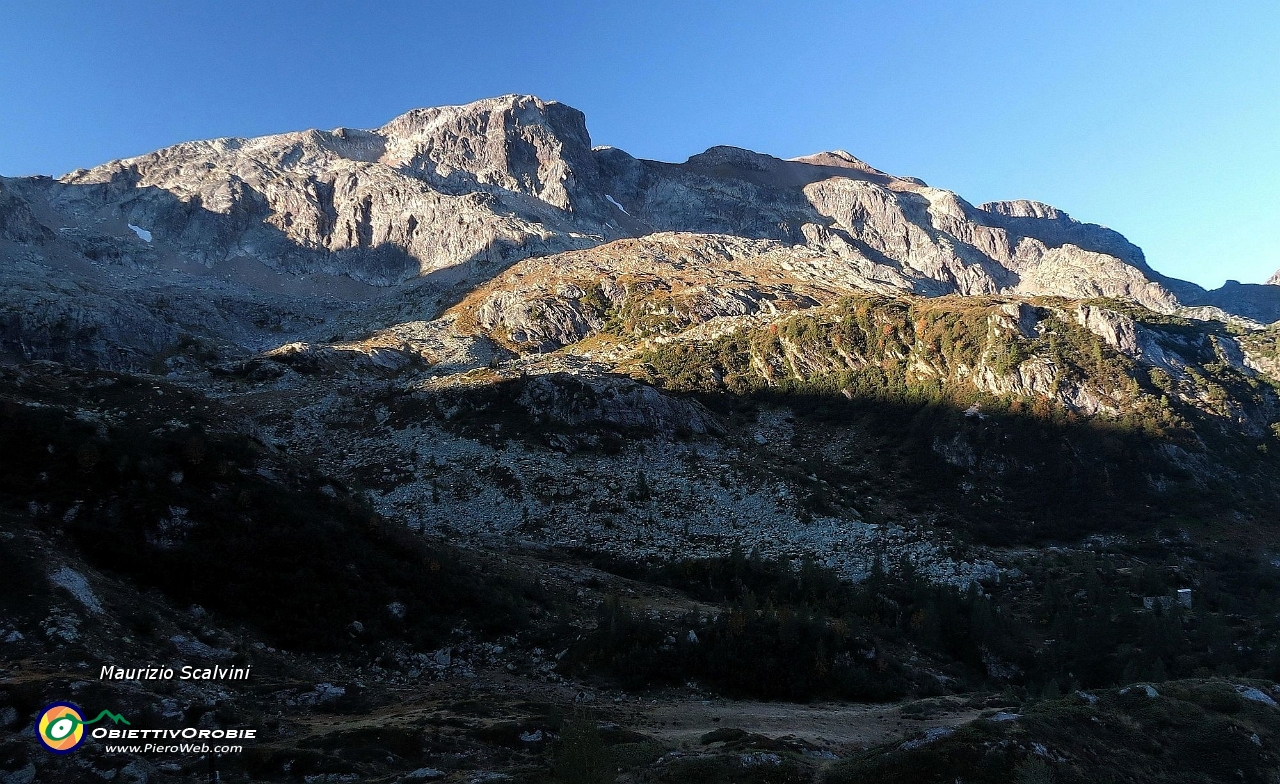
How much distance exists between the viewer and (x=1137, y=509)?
154 feet

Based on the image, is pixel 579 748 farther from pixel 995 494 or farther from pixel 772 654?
pixel 995 494

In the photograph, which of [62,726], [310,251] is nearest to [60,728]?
[62,726]

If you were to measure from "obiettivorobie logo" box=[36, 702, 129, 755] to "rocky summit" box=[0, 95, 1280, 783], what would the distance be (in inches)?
15.1

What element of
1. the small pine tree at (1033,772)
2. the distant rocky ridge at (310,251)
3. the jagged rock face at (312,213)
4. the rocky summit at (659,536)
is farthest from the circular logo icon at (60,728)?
the jagged rock face at (312,213)

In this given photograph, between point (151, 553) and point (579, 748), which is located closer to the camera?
point (579, 748)

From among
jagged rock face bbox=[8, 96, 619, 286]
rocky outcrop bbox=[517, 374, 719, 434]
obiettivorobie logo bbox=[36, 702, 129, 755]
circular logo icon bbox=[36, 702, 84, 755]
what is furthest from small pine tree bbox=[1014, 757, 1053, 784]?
jagged rock face bbox=[8, 96, 619, 286]

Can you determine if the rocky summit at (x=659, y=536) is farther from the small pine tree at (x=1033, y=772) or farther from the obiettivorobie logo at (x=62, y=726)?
the obiettivorobie logo at (x=62, y=726)

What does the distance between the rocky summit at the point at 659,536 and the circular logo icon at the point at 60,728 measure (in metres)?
0.38

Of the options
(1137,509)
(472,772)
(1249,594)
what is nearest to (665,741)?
(472,772)

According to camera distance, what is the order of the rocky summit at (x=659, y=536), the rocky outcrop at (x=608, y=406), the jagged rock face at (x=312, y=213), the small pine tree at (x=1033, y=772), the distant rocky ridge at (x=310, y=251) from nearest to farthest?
the small pine tree at (x=1033, y=772)
the rocky summit at (x=659, y=536)
the rocky outcrop at (x=608, y=406)
the distant rocky ridge at (x=310, y=251)
the jagged rock face at (x=312, y=213)

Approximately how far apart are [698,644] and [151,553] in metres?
18.5

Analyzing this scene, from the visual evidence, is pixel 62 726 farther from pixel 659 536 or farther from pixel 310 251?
pixel 310 251

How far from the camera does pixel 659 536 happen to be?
3919 centimetres

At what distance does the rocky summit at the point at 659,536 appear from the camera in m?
14.2
